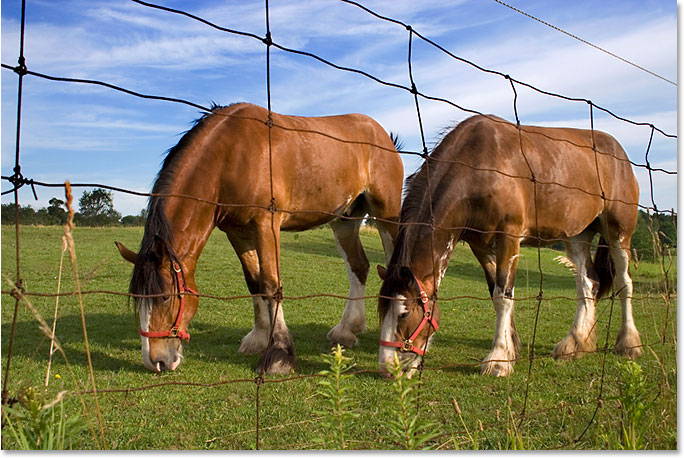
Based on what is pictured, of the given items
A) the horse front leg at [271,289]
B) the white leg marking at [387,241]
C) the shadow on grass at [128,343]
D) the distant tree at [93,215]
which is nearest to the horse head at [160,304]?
the shadow on grass at [128,343]

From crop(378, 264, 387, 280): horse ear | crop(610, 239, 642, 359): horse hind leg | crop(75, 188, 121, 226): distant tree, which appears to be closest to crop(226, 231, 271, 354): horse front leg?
crop(378, 264, 387, 280): horse ear

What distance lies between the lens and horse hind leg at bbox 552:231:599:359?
5047mm

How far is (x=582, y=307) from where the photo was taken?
531 cm

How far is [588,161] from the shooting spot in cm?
530

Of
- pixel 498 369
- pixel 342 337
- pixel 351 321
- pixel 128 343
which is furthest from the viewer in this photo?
pixel 351 321

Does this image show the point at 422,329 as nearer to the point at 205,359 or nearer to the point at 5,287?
the point at 205,359

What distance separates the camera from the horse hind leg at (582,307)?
5.05 meters

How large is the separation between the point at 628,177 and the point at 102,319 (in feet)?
18.8

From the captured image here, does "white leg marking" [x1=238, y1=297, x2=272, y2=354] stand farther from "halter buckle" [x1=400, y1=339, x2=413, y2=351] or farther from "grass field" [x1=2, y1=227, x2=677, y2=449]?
"halter buckle" [x1=400, y1=339, x2=413, y2=351]


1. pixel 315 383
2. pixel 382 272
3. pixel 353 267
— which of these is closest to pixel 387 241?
pixel 353 267

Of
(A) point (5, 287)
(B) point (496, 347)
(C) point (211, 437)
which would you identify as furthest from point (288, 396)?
(A) point (5, 287)

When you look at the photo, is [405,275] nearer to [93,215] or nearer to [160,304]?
[160,304]

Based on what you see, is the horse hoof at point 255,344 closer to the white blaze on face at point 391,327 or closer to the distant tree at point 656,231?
the white blaze on face at point 391,327

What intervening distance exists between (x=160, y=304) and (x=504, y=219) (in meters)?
2.58
